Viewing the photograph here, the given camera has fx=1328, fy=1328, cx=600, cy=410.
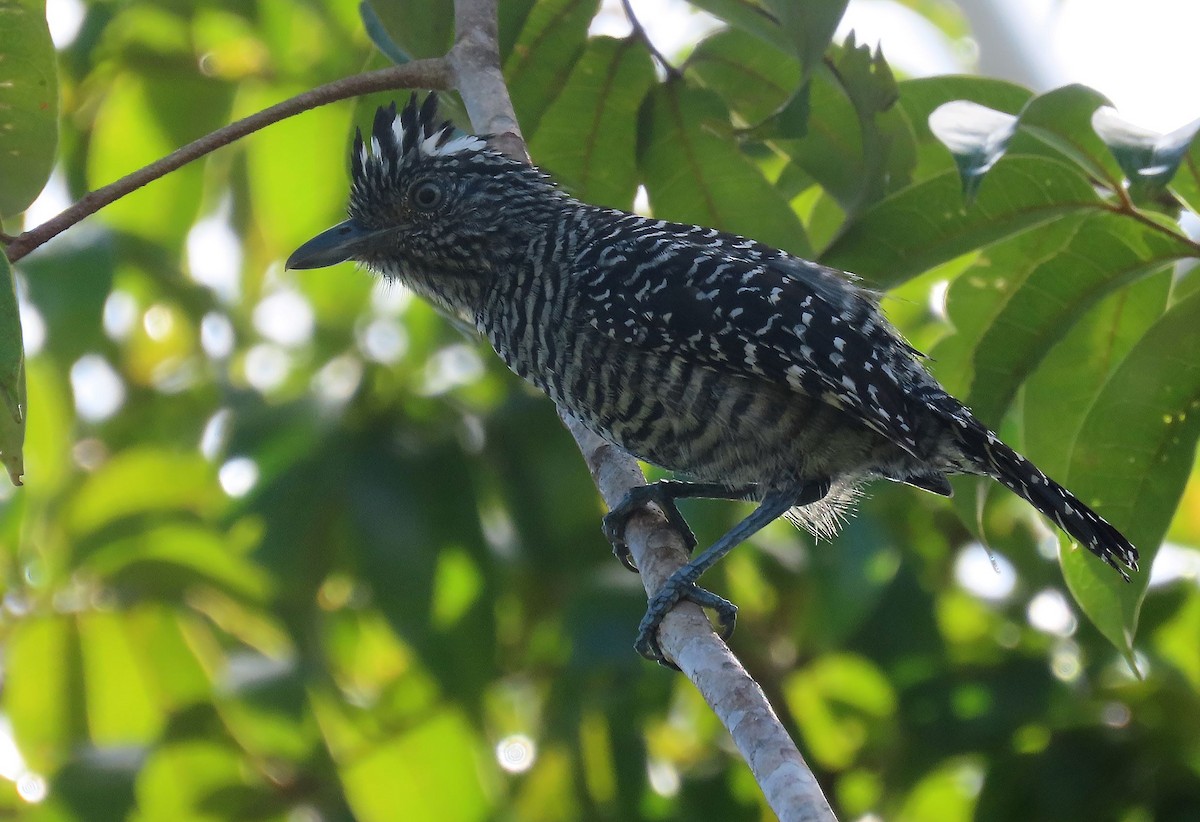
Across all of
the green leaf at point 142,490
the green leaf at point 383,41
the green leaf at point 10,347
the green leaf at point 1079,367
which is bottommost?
the green leaf at point 142,490

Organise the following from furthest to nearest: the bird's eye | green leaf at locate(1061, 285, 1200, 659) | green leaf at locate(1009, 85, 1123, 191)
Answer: the bird's eye → green leaf at locate(1061, 285, 1200, 659) → green leaf at locate(1009, 85, 1123, 191)

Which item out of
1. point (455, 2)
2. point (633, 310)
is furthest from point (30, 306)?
point (633, 310)

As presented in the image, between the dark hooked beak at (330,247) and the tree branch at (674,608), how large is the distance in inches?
20.6

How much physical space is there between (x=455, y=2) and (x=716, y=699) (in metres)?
1.83

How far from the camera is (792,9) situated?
2490 millimetres

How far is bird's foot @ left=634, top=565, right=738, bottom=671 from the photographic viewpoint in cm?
255

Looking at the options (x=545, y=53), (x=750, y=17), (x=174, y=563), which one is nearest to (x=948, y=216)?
(x=750, y=17)

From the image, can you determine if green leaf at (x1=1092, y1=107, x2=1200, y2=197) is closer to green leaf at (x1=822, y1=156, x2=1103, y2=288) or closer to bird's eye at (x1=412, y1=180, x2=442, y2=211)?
green leaf at (x1=822, y1=156, x2=1103, y2=288)

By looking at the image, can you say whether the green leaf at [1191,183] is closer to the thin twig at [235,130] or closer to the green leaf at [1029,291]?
the green leaf at [1029,291]

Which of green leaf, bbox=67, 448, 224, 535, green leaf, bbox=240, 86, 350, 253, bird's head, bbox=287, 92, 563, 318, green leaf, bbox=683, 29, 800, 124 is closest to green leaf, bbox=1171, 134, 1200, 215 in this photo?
green leaf, bbox=683, 29, 800, 124

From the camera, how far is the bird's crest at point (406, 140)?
3.39 m

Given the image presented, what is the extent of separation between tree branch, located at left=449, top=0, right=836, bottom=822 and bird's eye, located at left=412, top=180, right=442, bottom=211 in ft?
1.27

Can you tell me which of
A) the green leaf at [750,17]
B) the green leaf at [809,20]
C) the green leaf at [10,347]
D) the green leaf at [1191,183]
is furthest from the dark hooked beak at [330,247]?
the green leaf at [1191,183]

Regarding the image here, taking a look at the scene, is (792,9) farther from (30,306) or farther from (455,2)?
(30,306)
